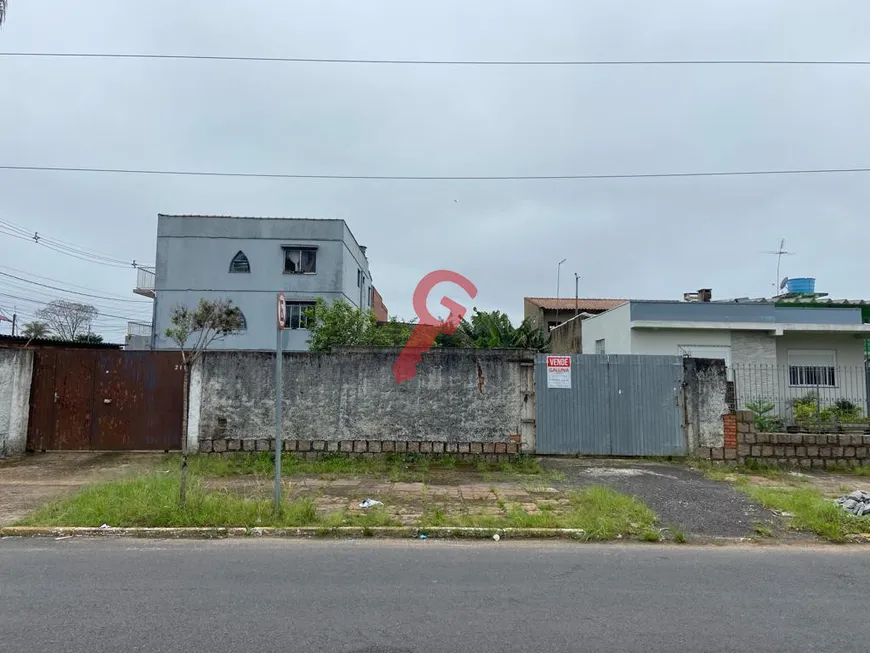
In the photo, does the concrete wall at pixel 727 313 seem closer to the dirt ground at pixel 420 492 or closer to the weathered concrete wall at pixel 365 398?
the weathered concrete wall at pixel 365 398

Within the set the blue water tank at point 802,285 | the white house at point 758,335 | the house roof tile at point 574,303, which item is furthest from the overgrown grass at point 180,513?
the house roof tile at point 574,303

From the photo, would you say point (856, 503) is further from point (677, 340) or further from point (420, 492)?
point (677, 340)

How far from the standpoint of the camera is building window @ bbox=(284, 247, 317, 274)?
1239 inches

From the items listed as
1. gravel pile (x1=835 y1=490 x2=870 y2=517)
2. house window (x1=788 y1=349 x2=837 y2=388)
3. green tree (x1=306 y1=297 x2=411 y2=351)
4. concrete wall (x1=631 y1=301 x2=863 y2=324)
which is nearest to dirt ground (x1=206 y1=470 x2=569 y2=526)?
gravel pile (x1=835 y1=490 x2=870 y2=517)

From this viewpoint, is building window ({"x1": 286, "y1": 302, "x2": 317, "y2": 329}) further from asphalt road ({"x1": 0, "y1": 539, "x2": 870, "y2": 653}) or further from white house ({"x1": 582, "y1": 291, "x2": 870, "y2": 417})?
asphalt road ({"x1": 0, "y1": 539, "x2": 870, "y2": 653})

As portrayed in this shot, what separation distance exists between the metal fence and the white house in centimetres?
6

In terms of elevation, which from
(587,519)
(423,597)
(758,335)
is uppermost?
(758,335)

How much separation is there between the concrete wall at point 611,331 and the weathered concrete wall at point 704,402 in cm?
639

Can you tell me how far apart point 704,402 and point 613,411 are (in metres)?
1.68

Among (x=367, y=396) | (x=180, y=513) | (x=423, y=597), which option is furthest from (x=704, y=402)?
(x=180, y=513)

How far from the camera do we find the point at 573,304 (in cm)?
3472

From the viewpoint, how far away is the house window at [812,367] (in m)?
17.2

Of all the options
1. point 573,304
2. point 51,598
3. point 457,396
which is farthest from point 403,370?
point 573,304

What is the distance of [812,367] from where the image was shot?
17.4 meters
